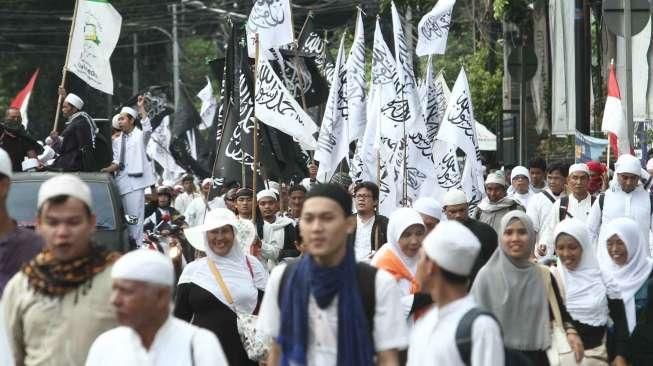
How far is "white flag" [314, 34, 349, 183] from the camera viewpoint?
688 inches

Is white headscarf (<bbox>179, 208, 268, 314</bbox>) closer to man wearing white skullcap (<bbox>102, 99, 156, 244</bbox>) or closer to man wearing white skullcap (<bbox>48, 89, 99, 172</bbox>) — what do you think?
man wearing white skullcap (<bbox>48, 89, 99, 172</bbox>)

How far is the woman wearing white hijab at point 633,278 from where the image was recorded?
998 cm

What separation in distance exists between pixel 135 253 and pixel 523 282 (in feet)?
11.8

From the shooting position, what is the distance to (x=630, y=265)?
10312 mm

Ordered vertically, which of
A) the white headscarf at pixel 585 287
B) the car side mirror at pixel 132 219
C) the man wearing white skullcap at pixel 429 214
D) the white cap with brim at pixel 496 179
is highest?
the white cap with brim at pixel 496 179

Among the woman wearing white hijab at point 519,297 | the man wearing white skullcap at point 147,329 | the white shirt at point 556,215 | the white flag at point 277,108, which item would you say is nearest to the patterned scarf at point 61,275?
the man wearing white skullcap at point 147,329

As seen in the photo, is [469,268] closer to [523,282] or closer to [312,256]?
[312,256]

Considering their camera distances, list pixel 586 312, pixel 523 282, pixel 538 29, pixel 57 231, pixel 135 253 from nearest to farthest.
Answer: pixel 135 253 → pixel 57 231 → pixel 523 282 → pixel 586 312 → pixel 538 29

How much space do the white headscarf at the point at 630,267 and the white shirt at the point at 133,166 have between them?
8.94 metres

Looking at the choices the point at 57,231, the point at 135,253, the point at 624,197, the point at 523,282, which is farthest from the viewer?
the point at 624,197

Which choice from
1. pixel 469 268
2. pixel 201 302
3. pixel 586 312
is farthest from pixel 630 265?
pixel 469 268

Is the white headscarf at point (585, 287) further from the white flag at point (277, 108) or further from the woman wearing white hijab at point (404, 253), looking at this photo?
the white flag at point (277, 108)

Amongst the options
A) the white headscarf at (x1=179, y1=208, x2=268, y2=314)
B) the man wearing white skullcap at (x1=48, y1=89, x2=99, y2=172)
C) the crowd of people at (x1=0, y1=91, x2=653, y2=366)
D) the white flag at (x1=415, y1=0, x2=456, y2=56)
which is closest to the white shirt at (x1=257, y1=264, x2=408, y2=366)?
the crowd of people at (x1=0, y1=91, x2=653, y2=366)

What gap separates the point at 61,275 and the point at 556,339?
3588 millimetres
